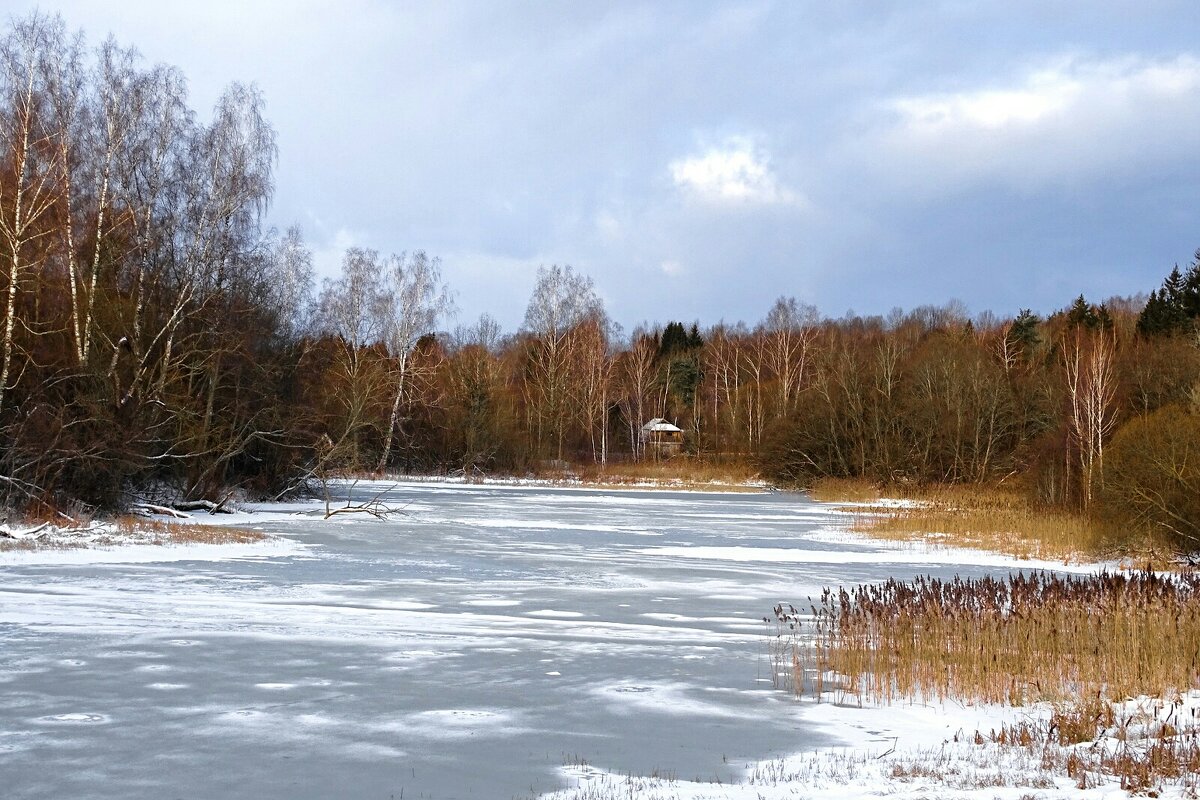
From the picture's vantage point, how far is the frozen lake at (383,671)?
20.2 feet

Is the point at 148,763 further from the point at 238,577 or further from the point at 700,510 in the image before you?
the point at 700,510

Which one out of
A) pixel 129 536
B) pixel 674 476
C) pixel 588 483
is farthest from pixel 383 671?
pixel 674 476

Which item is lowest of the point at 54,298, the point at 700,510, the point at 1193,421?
the point at 700,510

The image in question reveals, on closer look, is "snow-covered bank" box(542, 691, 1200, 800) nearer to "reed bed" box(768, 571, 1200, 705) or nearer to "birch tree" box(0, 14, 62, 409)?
"reed bed" box(768, 571, 1200, 705)

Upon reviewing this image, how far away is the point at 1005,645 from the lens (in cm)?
971

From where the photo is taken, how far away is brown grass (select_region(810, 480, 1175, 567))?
61.4ft

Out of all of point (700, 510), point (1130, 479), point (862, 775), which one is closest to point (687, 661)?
point (862, 775)

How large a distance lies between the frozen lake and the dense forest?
6.01 meters

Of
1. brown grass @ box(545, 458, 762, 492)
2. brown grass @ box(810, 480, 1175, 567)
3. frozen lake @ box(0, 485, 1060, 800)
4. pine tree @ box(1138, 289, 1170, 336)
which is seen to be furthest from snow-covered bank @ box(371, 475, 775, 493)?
frozen lake @ box(0, 485, 1060, 800)

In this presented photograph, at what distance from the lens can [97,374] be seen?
24219mm

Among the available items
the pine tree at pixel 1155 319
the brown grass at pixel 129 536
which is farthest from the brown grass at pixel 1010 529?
the pine tree at pixel 1155 319

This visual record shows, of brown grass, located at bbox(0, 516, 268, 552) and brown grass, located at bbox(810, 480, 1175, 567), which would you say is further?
brown grass, located at bbox(810, 480, 1175, 567)

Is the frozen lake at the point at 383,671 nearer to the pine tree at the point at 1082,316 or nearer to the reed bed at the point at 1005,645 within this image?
the reed bed at the point at 1005,645

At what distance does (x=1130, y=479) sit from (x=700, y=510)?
17223mm
